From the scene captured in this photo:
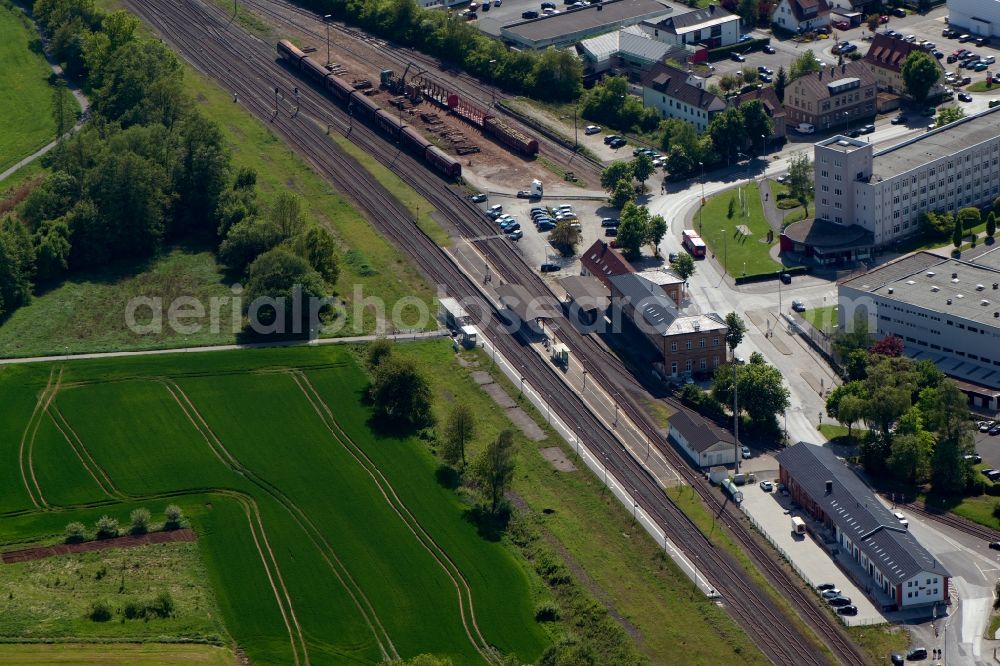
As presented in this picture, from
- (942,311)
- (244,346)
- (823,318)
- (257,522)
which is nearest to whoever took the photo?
(257,522)

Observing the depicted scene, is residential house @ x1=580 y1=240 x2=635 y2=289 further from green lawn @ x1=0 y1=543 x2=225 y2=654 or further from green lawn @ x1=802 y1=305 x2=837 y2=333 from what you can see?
green lawn @ x1=0 y1=543 x2=225 y2=654

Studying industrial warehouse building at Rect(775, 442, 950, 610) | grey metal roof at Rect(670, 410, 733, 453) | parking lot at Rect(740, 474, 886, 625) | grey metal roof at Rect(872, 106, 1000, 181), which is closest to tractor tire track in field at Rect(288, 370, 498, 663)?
grey metal roof at Rect(670, 410, 733, 453)

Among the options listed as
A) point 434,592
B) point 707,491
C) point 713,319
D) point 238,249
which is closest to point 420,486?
point 434,592

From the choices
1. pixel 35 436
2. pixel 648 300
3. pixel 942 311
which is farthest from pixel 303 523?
pixel 942 311

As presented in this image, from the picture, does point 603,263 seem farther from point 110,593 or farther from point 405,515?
point 110,593

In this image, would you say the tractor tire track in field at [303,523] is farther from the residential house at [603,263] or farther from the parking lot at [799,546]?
the residential house at [603,263]

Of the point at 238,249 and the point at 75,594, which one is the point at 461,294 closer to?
the point at 238,249
